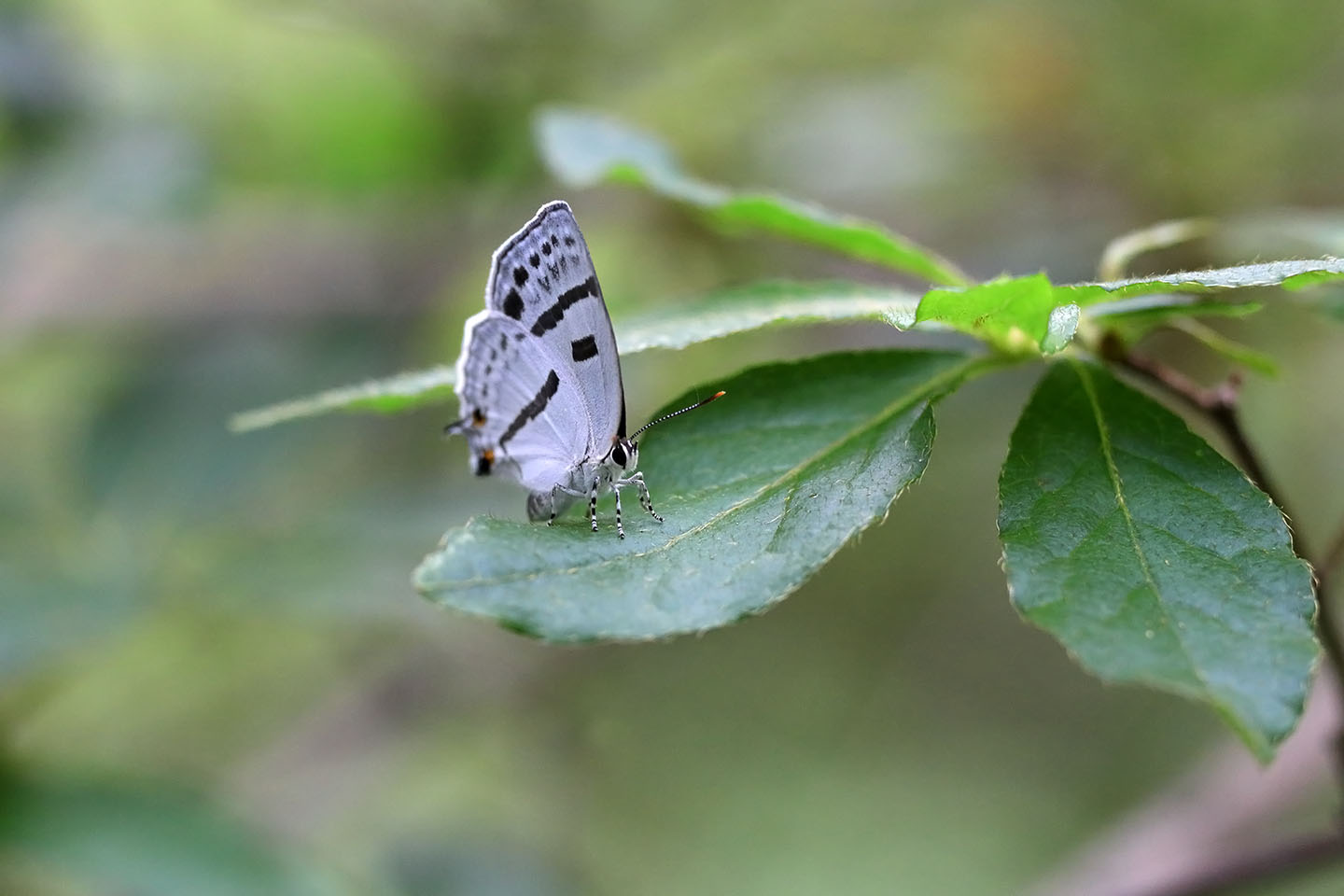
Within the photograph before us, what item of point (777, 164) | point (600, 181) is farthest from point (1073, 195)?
point (600, 181)

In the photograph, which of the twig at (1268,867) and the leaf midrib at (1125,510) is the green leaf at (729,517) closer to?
the leaf midrib at (1125,510)

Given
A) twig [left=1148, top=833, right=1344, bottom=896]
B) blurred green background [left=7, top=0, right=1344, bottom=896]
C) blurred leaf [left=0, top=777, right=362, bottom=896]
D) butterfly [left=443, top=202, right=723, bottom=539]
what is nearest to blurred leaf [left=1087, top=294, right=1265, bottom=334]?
butterfly [left=443, top=202, right=723, bottom=539]

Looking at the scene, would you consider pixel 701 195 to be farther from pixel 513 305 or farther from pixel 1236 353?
pixel 1236 353

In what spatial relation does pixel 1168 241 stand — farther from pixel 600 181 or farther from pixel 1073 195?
pixel 1073 195

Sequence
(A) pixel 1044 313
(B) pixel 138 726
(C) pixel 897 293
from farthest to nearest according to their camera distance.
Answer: (B) pixel 138 726 < (C) pixel 897 293 < (A) pixel 1044 313

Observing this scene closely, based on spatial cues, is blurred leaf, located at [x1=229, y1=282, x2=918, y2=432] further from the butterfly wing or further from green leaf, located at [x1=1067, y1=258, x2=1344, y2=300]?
green leaf, located at [x1=1067, y1=258, x2=1344, y2=300]

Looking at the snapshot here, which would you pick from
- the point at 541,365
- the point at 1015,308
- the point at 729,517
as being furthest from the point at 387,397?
the point at 1015,308

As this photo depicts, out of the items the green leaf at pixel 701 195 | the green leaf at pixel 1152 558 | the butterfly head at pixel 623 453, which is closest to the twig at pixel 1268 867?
the green leaf at pixel 1152 558

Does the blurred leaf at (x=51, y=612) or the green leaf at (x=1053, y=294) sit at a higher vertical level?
the blurred leaf at (x=51, y=612)
